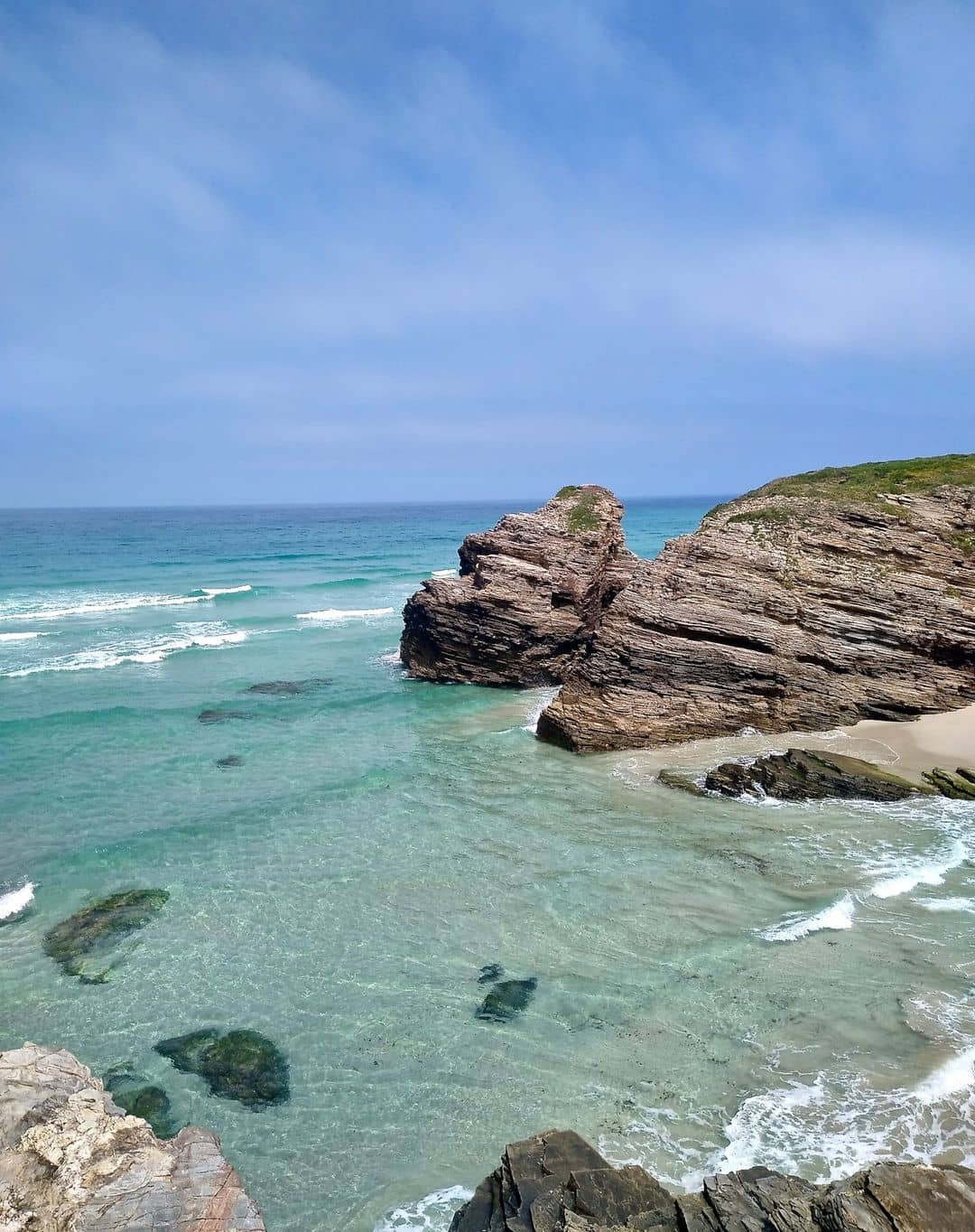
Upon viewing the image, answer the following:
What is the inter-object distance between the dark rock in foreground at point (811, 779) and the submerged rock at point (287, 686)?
17.9 metres

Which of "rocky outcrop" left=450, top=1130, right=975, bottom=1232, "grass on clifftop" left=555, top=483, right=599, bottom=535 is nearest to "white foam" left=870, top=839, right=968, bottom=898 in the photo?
"rocky outcrop" left=450, top=1130, right=975, bottom=1232

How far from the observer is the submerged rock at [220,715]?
2855cm

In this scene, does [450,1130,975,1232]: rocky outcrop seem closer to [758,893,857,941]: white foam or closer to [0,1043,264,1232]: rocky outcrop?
[0,1043,264,1232]: rocky outcrop

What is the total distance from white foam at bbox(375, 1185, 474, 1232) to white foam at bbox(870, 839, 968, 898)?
960 centimetres

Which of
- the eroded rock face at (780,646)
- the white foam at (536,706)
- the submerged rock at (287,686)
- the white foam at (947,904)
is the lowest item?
the white foam at (947,904)

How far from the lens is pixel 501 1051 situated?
11.4 metres

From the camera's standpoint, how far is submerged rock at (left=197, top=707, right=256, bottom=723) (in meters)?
28.5

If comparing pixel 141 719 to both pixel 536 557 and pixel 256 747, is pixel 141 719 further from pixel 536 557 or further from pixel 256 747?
pixel 536 557

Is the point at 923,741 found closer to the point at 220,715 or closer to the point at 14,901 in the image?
the point at 14,901

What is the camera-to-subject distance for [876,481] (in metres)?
29.8

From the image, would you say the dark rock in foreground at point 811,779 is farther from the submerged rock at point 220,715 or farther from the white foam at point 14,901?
the submerged rock at point 220,715

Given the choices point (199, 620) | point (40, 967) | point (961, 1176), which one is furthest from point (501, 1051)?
point (199, 620)

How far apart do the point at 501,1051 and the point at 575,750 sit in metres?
12.5

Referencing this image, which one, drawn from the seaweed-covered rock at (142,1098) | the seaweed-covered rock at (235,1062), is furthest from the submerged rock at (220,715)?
the seaweed-covered rock at (142,1098)
